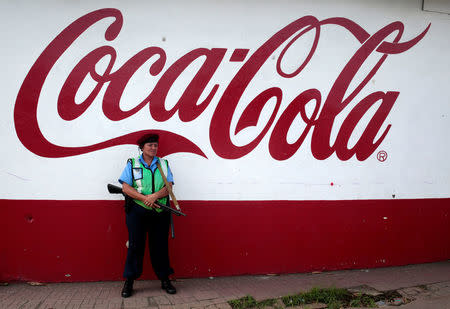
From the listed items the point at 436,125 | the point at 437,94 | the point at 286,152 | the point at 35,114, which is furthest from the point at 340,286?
the point at 35,114

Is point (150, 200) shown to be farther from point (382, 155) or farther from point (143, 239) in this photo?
point (382, 155)

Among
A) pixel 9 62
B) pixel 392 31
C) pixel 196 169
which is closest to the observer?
pixel 9 62

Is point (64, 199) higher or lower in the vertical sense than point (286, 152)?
lower

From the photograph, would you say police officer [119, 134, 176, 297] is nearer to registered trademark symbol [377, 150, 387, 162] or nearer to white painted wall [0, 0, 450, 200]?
white painted wall [0, 0, 450, 200]

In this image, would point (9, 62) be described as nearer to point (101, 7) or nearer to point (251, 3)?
point (101, 7)

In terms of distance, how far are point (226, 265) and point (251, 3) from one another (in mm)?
3455

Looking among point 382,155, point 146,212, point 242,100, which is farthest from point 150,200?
point 382,155

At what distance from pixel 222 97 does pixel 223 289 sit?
2407 millimetres

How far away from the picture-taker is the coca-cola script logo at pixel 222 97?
4645 millimetres

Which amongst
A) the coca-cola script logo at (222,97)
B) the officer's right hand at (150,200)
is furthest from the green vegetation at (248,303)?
the coca-cola script logo at (222,97)

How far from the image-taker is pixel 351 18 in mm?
5176

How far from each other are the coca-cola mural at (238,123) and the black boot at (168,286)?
0.45 meters

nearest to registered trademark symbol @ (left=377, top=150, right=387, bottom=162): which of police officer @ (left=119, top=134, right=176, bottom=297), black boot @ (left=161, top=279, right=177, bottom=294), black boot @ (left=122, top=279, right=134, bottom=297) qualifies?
police officer @ (left=119, top=134, right=176, bottom=297)

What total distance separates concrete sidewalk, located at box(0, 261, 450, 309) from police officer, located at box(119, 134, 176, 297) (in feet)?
0.76
